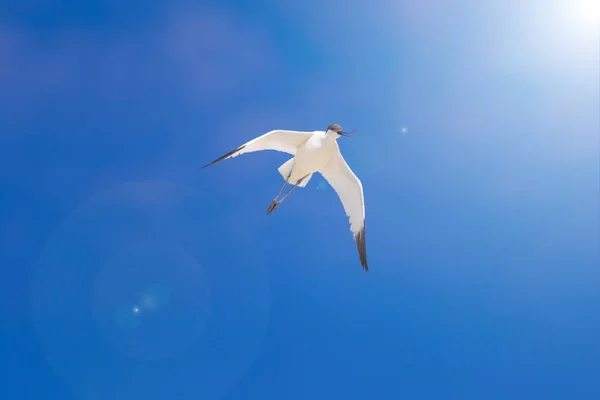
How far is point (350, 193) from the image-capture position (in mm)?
14734

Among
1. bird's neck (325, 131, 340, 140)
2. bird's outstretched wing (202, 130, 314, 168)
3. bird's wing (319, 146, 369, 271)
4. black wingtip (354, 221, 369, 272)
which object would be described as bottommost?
black wingtip (354, 221, 369, 272)

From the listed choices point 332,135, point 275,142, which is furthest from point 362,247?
point 275,142

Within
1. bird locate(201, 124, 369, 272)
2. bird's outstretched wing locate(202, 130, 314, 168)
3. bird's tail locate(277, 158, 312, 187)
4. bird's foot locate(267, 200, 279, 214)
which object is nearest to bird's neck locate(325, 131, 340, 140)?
bird locate(201, 124, 369, 272)

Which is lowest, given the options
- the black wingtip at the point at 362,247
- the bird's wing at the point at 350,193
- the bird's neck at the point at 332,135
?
the black wingtip at the point at 362,247

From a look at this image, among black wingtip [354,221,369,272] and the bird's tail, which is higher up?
the bird's tail

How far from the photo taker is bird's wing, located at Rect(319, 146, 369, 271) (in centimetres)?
1426

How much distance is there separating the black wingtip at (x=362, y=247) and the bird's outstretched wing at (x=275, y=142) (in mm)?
3798

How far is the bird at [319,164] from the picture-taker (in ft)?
44.2

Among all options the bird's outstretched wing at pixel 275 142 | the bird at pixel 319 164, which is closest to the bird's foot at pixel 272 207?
the bird at pixel 319 164

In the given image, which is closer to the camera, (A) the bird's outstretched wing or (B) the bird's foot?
(A) the bird's outstretched wing

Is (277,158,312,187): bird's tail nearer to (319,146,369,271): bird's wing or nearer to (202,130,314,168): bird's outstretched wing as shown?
(202,130,314,168): bird's outstretched wing

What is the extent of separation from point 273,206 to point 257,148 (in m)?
2.30

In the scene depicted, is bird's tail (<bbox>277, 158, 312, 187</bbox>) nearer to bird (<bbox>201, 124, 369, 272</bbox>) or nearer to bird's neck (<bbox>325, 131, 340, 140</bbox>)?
bird (<bbox>201, 124, 369, 272</bbox>)

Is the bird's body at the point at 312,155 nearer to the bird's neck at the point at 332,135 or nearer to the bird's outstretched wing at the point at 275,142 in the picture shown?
the bird's neck at the point at 332,135
